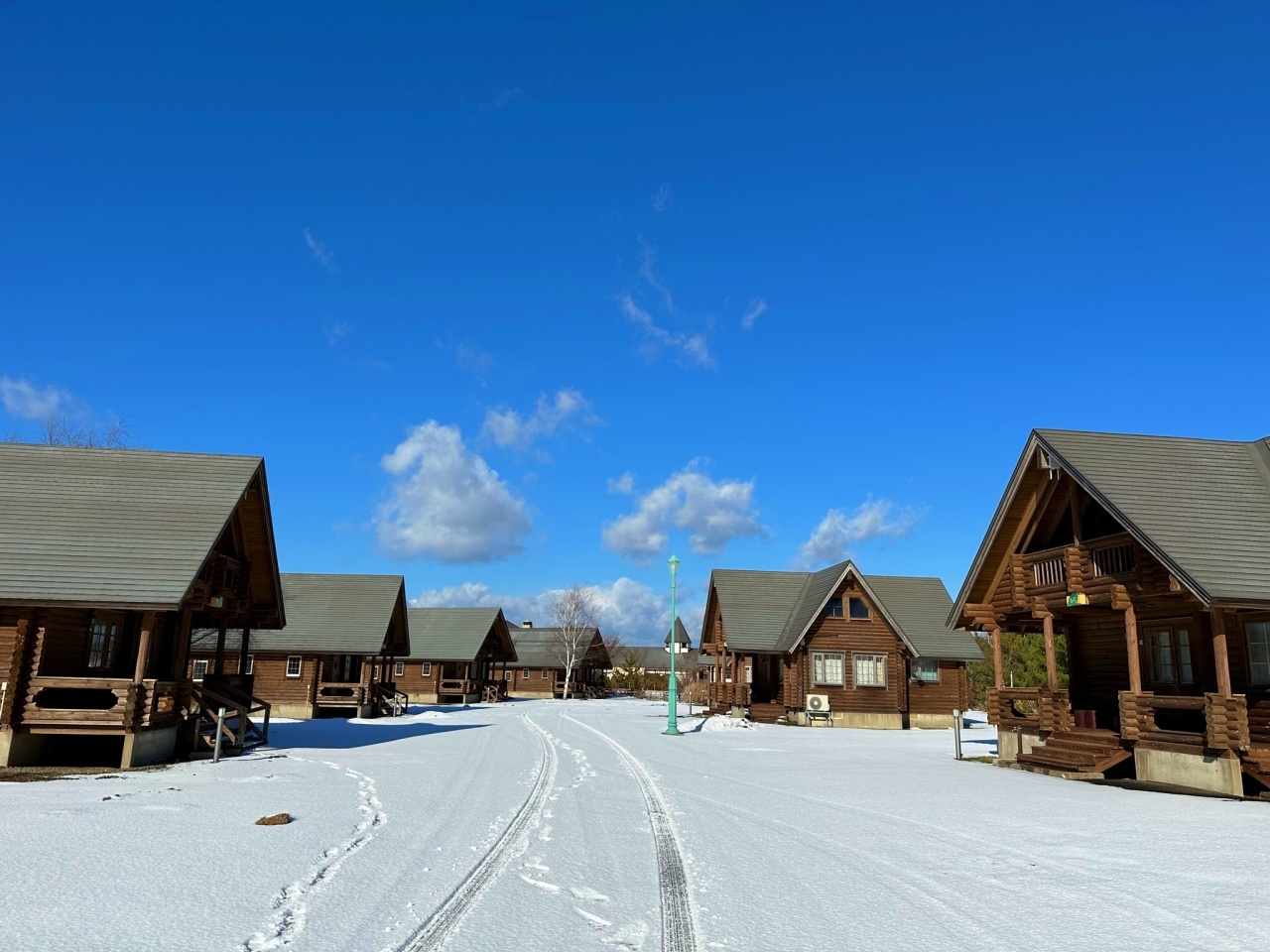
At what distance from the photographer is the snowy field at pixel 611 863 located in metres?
6.46

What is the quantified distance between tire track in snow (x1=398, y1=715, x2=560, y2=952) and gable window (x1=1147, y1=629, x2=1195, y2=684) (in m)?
15.3

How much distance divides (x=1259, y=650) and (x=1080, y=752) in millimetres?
4201

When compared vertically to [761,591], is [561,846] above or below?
below

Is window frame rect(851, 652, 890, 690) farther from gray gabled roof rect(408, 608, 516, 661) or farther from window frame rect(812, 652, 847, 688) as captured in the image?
gray gabled roof rect(408, 608, 516, 661)

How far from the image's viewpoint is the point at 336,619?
129ft

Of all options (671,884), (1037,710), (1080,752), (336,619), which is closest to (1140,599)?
(1080,752)

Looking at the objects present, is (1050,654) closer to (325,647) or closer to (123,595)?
(123,595)

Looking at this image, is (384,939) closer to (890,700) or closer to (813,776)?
(813,776)

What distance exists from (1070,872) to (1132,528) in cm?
1045

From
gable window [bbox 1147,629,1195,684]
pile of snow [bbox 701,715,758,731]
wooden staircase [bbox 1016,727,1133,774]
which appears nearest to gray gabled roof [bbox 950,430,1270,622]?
gable window [bbox 1147,629,1195,684]

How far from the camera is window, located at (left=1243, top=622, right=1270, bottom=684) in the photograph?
17797 millimetres

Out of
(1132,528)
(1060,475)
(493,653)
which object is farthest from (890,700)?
(493,653)

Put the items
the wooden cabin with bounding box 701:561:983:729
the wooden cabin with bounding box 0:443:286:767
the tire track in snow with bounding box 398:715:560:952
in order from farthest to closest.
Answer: the wooden cabin with bounding box 701:561:983:729 < the wooden cabin with bounding box 0:443:286:767 < the tire track in snow with bounding box 398:715:560:952

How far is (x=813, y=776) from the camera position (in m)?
17.5
